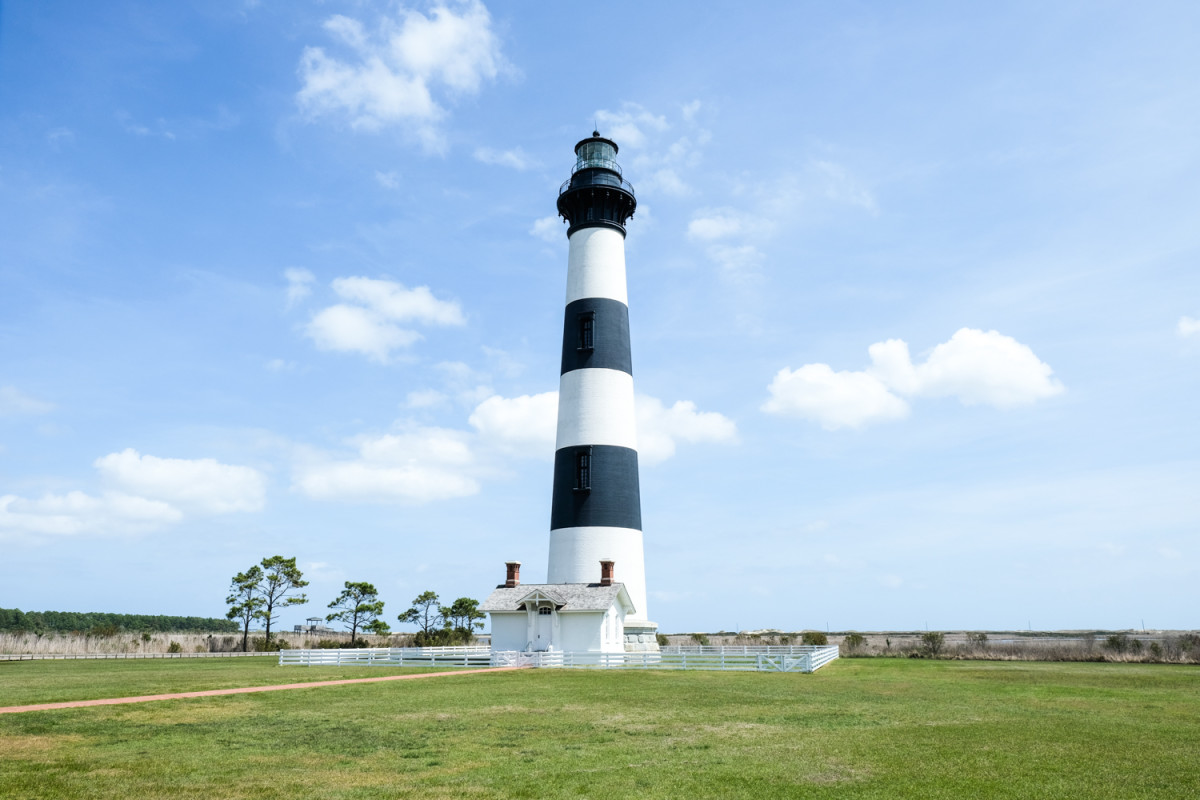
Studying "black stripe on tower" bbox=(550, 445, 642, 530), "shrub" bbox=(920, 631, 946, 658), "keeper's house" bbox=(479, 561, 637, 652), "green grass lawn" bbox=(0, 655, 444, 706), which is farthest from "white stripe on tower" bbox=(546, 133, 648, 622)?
"shrub" bbox=(920, 631, 946, 658)

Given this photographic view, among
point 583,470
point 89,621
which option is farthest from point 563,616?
point 89,621

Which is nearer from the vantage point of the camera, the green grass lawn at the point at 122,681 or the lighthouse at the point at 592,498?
the green grass lawn at the point at 122,681

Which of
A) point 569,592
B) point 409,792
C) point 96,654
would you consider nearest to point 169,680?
point 569,592

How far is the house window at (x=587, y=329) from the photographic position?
36500mm

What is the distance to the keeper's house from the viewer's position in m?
33.1

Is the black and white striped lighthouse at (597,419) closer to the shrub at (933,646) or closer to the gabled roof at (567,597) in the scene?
the gabled roof at (567,597)

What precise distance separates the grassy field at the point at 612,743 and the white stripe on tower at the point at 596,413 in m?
12.9

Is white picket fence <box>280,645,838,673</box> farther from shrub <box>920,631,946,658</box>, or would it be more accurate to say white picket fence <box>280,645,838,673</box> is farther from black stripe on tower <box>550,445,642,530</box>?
shrub <box>920,631,946,658</box>

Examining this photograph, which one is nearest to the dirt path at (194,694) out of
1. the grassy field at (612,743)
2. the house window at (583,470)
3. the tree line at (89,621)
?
the grassy field at (612,743)

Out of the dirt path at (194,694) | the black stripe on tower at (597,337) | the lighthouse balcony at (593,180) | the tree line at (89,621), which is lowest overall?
the tree line at (89,621)

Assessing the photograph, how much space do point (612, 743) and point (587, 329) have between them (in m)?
25.7

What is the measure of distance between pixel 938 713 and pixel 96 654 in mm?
45847

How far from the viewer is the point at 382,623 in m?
53.6

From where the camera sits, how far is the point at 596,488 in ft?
113
